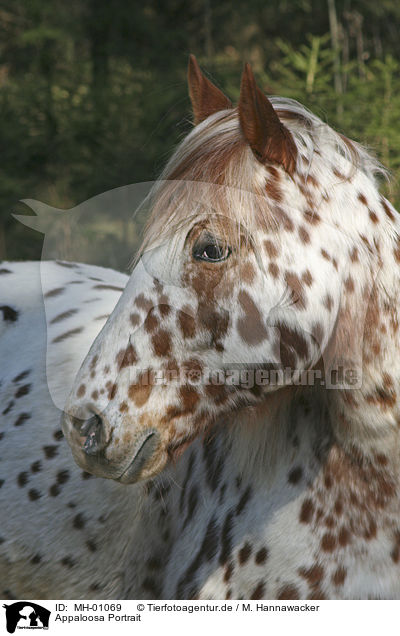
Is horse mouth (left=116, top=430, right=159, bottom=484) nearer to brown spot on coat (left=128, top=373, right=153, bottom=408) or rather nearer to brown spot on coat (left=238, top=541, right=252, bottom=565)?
brown spot on coat (left=128, top=373, right=153, bottom=408)

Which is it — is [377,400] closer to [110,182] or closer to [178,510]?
[178,510]

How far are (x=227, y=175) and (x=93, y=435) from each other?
27.8 inches

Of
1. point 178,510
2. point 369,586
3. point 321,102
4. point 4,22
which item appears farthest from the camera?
point 4,22

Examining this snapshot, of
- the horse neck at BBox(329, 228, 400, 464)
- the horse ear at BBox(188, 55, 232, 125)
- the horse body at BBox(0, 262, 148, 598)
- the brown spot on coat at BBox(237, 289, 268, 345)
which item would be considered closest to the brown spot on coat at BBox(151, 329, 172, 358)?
the brown spot on coat at BBox(237, 289, 268, 345)

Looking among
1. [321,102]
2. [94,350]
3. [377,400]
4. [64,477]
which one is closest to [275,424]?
[377,400]

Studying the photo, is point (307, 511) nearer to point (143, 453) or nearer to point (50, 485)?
point (143, 453)

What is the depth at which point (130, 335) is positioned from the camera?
180 cm

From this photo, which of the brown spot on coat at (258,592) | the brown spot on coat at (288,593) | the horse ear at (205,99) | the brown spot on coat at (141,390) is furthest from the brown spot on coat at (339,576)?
the horse ear at (205,99)

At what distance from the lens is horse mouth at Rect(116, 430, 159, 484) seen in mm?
1775

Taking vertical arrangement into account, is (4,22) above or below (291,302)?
above

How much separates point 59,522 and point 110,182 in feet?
21.8

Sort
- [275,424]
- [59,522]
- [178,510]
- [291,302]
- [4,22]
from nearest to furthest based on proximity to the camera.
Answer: [291,302]
[275,424]
[178,510]
[59,522]
[4,22]

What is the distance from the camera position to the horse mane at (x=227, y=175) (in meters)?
1.78
